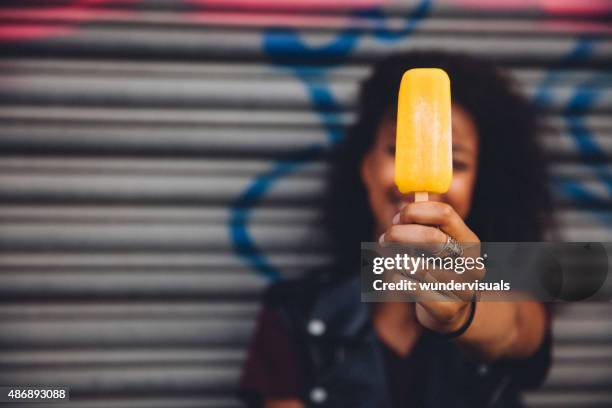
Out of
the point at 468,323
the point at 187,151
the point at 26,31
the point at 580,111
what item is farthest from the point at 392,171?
the point at 26,31

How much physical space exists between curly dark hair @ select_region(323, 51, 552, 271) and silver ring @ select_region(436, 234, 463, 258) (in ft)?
2.71

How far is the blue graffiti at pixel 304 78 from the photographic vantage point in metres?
2.15

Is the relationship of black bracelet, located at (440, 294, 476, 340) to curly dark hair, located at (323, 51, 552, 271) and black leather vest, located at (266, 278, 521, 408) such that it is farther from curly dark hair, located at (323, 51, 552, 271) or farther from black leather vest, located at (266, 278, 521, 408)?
curly dark hair, located at (323, 51, 552, 271)

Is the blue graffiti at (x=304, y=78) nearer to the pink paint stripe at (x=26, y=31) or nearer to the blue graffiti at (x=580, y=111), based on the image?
the blue graffiti at (x=580, y=111)

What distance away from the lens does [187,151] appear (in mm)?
2170

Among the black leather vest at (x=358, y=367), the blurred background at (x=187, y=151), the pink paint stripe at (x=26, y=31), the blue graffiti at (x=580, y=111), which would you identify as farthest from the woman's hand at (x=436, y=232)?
the pink paint stripe at (x=26, y=31)

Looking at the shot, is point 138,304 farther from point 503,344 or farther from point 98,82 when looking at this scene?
point 503,344

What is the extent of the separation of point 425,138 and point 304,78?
1066mm

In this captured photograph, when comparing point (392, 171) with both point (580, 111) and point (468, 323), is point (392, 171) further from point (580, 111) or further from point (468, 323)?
point (580, 111)

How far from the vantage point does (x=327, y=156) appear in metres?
2.23

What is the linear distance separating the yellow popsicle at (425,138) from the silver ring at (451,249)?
12cm

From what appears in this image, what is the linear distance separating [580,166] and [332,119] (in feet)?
3.59

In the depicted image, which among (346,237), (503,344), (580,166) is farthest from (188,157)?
(580,166)

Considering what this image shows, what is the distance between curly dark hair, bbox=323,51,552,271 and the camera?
76.2 inches
